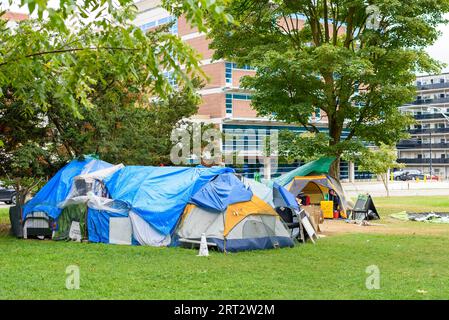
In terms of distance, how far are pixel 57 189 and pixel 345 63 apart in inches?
426

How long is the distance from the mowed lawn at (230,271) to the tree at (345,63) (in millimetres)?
7924

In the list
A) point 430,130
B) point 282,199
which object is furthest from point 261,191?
point 430,130

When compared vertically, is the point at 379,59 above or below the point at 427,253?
→ above

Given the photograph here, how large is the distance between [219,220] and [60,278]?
458 centimetres

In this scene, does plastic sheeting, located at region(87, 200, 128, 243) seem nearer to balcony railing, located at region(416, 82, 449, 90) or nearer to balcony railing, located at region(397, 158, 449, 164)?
balcony railing, located at region(397, 158, 449, 164)

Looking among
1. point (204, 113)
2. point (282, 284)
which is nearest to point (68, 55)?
point (282, 284)

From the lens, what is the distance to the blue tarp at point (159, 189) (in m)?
14.1

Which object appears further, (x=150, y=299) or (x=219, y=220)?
(x=219, y=220)

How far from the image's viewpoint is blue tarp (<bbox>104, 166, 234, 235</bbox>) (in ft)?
46.3

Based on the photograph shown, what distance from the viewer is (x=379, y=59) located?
2183 centimetres

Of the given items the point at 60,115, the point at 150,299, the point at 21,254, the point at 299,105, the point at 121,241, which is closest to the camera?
the point at 150,299
